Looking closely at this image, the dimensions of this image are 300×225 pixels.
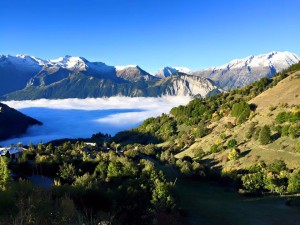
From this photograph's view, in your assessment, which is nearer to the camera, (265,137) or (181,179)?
(181,179)

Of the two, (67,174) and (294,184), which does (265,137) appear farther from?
(67,174)

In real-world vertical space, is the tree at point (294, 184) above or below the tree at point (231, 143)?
below

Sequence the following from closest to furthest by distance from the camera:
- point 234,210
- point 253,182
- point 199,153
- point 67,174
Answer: point 234,210, point 67,174, point 253,182, point 199,153

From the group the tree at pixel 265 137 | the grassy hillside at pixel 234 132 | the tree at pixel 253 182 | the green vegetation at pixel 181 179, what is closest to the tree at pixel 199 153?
the grassy hillside at pixel 234 132

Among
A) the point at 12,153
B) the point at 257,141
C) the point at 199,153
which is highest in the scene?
the point at 257,141

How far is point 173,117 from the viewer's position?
609ft

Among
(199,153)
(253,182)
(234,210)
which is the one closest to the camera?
(234,210)

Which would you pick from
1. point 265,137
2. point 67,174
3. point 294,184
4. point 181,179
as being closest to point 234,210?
point 294,184

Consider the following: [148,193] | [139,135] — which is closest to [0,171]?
[148,193]

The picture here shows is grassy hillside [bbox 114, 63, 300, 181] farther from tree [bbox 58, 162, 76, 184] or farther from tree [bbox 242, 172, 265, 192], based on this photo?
tree [bbox 58, 162, 76, 184]

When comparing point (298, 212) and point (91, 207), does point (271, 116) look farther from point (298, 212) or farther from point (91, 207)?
point (91, 207)

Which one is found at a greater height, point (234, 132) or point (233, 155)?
point (234, 132)

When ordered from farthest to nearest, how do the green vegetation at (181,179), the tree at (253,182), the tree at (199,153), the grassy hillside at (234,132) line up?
the tree at (199,153)
the grassy hillside at (234,132)
the tree at (253,182)
the green vegetation at (181,179)

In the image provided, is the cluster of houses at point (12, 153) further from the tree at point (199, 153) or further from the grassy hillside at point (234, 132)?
the tree at point (199, 153)
